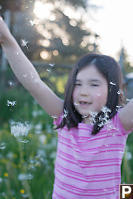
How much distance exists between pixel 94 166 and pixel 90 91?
25cm

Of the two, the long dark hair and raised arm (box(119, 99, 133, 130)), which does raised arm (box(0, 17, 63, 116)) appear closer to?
the long dark hair

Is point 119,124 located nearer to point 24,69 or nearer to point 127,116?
point 127,116

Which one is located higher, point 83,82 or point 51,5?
point 51,5

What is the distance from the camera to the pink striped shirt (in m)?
1.05

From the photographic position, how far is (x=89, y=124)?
1.12 metres

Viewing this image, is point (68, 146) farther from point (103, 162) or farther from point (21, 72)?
point (21, 72)

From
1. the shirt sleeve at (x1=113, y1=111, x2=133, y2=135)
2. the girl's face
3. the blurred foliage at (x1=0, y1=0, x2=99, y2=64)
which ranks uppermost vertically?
the blurred foliage at (x1=0, y1=0, x2=99, y2=64)

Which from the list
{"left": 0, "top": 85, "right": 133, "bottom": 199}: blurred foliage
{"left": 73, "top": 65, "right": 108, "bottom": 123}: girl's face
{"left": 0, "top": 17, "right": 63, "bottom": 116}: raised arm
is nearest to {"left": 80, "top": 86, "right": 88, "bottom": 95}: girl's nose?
{"left": 73, "top": 65, "right": 108, "bottom": 123}: girl's face

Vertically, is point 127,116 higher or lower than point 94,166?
higher

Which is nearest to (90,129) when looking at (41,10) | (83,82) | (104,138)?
(104,138)

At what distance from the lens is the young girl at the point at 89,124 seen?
1.05 metres

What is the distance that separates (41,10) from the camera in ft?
4.48

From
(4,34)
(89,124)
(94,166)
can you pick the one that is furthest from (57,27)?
(94,166)

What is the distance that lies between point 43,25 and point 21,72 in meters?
0.55
